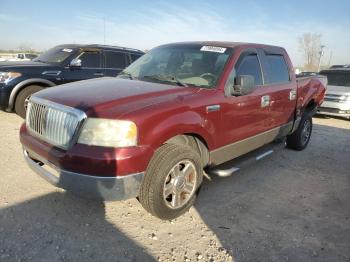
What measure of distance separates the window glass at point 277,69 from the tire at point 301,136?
1.19 meters

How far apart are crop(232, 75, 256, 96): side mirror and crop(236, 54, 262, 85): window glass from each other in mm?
290

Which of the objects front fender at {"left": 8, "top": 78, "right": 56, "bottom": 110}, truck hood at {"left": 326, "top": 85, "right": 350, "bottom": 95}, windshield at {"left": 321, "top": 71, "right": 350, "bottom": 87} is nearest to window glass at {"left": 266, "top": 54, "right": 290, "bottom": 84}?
front fender at {"left": 8, "top": 78, "right": 56, "bottom": 110}

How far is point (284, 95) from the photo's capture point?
5289mm

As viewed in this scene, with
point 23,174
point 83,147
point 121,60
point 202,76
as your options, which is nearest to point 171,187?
point 83,147

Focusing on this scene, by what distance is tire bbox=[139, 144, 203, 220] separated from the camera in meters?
3.27

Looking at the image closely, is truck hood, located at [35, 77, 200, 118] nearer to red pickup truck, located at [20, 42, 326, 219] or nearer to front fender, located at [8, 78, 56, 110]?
red pickup truck, located at [20, 42, 326, 219]

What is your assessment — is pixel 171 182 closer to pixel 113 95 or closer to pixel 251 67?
pixel 113 95

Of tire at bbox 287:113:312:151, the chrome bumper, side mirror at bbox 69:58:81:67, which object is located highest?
side mirror at bbox 69:58:81:67

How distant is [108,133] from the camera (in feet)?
9.89

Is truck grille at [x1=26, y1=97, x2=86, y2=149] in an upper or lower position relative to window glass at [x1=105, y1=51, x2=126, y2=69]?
lower

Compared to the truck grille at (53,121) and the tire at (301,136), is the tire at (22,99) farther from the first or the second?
the tire at (301,136)

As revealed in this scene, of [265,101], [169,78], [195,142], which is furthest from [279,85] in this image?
[195,142]

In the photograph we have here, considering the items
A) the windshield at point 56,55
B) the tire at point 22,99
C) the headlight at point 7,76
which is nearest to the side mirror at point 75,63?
the windshield at point 56,55

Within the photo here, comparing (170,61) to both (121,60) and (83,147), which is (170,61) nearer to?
(83,147)
